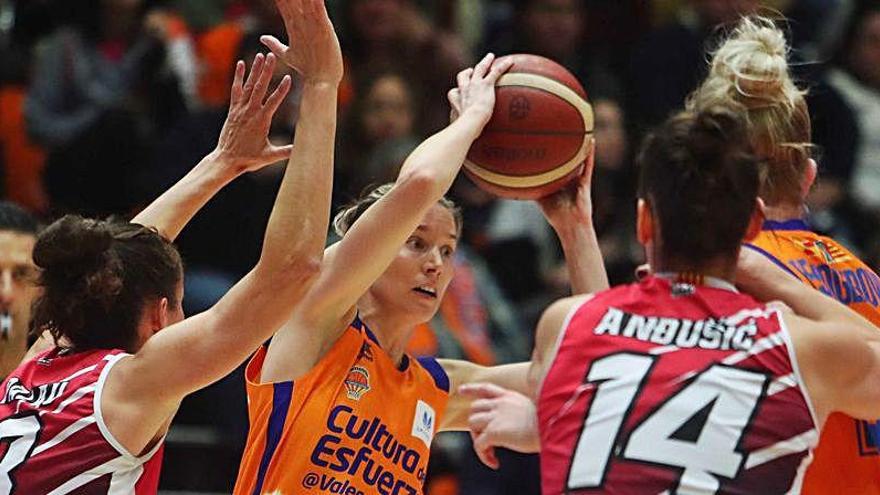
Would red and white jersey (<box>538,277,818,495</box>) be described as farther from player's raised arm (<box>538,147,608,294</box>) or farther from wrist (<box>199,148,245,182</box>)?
wrist (<box>199,148,245,182</box>)

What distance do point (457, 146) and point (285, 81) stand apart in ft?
1.60

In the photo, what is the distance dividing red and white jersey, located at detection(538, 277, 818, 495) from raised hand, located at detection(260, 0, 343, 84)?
3.31 feet

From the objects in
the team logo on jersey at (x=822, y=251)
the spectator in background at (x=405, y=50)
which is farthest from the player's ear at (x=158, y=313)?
the spectator in background at (x=405, y=50)

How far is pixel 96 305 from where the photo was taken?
3.98m

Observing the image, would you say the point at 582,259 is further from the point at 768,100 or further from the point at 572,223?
the point at 768,100

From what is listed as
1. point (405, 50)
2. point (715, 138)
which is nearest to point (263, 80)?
point (715, 138)

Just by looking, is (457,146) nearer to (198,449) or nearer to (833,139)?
(198,449)

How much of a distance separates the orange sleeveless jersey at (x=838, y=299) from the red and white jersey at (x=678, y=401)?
2.67 feet

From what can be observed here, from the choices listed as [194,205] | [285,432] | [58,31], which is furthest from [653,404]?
[58,31]

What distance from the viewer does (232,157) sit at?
4637 millimetres

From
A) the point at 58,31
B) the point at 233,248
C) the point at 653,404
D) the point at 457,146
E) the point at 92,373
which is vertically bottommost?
the point at 233,248

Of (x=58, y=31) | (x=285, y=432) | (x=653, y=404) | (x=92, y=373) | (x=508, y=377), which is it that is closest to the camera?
(x=653, y=404)

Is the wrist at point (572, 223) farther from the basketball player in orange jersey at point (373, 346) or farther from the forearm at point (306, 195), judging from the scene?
the forearm at point (306, 195)

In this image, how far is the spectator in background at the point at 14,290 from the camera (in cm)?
492
